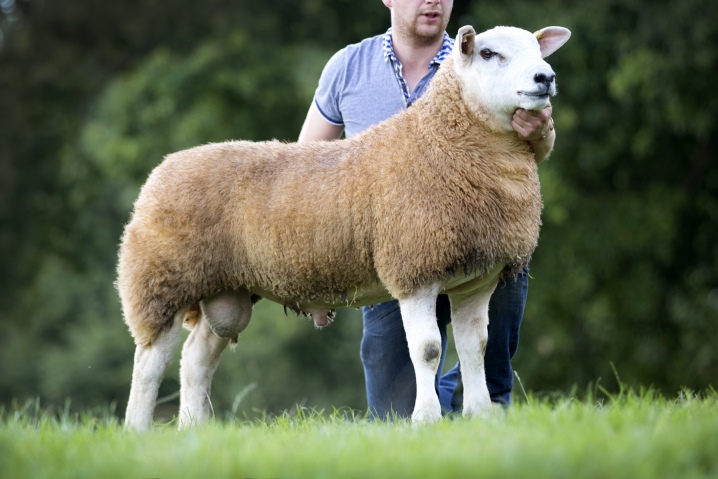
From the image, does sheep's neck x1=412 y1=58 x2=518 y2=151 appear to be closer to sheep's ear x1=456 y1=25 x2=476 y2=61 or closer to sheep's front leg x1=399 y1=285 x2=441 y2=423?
sheep's ear x1=456 y1=25 x2=476 y2=61

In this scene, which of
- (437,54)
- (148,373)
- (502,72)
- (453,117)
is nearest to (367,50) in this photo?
(437,54)

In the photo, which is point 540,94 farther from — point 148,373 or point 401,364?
point 148,373

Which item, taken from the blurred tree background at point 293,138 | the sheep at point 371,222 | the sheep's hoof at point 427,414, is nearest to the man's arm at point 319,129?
the sheep at point 371,222

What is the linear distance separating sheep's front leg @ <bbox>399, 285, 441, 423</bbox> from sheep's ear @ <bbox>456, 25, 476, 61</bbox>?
1100 mm

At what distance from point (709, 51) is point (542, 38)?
298 inches

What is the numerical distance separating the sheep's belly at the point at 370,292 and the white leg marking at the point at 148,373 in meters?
0.50

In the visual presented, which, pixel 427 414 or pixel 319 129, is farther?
pixel 319 129

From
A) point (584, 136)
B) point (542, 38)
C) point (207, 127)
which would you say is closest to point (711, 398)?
point (542, 38)

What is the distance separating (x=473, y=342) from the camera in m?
5.55

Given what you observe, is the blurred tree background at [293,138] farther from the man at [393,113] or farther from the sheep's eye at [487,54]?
the sheep's eye at [487,54]

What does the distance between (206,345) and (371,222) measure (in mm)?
1351

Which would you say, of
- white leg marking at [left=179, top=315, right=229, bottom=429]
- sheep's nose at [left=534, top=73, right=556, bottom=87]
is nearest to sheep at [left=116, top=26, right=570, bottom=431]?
sheep's nose at [left=534, top=73, right=556, bottom=87]

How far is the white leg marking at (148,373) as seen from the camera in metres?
5.73

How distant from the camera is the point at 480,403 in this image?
5512 millimetres
